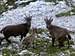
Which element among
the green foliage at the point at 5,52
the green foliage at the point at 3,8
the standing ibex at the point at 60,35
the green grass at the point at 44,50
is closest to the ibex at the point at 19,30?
the green grass at the point at 44,50

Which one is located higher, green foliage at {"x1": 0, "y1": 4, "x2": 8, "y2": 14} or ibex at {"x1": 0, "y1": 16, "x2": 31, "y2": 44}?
ibex at {"x1": 0, "y1": 16, "x2": 31, "y2": 44}

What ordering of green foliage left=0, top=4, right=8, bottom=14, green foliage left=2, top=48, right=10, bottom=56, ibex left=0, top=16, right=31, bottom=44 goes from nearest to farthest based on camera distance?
green foliage left=2, top=48, right=10, bottom=56 → ibex left=0, top=16, right=31, bottom=44 → green foliage left=0, top=4, right=8, bottom=14

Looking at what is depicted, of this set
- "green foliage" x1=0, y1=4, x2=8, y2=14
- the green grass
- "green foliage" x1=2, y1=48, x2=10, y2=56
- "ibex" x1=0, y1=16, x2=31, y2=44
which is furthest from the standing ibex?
"green foliage" x1=0, y1=4, x2=8, y2=14

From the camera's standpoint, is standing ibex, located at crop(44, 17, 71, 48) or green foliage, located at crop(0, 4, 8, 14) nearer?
standing ibex, located at crop(44, 17, 71, 48)

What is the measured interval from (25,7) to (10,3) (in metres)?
2.36

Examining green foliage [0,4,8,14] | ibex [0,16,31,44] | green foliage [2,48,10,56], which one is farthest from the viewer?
green foliage [0,4,8,14]

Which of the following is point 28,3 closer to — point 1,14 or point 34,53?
point 1,14

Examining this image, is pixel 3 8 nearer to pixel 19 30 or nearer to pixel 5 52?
pixel 19 30

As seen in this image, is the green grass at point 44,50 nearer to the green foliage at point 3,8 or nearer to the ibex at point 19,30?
the ibex at point 19,30

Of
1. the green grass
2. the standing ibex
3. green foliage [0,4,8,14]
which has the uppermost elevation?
the standing ibex

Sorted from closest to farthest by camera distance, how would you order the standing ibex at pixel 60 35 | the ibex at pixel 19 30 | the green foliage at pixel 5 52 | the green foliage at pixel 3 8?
the green foliage at pixel 5 52 < the standing ibex at pixel 60 35 < the ibex at pixel 19 30 < the green foliage at pixel 3 8

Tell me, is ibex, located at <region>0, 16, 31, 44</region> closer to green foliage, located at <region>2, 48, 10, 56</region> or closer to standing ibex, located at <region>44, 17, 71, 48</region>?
green foliage, located at <region>2, 48, 10, 56</region>

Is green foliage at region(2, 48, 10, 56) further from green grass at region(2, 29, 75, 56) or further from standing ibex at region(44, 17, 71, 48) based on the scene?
standing ibex at region(44, 17, 71, 48)

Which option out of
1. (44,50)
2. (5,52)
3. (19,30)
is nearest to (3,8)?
(19,30)
